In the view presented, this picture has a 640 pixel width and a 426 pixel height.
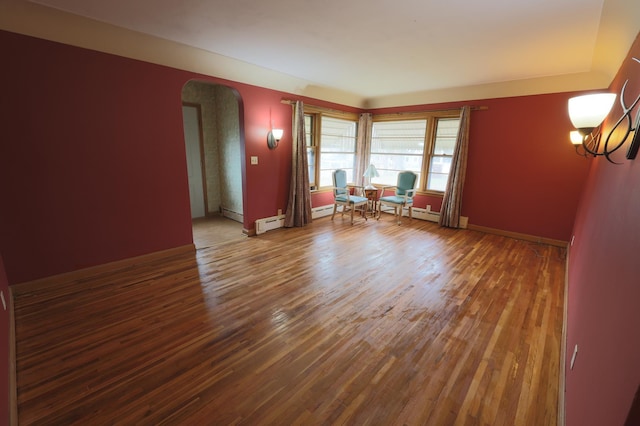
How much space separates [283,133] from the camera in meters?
4.66

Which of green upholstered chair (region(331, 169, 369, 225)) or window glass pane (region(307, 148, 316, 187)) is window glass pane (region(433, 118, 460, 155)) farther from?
window glass pane (region(307, 148, 316, 187))

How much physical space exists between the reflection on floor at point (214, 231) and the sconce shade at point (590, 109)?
158 inches

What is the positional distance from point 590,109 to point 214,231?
4.63 meters

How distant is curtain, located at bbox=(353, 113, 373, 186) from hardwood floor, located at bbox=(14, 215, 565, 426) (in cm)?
333

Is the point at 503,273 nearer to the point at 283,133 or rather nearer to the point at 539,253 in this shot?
the point at 539,253

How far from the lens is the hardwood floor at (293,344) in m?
1.53

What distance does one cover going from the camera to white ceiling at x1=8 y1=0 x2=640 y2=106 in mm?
2217

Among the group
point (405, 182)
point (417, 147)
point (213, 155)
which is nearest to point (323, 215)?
point (405, 182)

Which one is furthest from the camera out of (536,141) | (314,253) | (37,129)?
(536,141)

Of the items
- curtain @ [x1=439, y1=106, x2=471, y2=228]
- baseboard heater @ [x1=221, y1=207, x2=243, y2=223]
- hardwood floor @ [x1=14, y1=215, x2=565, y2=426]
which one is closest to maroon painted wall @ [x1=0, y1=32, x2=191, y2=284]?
hardwood floor @ [x1=14, y1=215, x2=565, y2=426]

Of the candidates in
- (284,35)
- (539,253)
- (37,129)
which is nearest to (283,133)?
(284,35)

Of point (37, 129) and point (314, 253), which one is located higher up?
point (37, 129)

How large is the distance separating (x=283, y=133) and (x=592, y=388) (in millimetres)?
4462

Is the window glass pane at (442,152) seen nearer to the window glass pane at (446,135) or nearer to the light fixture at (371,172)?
the window glass pane at (446,135)
